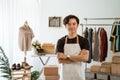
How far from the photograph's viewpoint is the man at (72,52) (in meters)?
2.08

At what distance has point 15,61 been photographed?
4805mm

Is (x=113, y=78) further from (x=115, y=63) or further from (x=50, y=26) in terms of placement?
(x=50, y=26)

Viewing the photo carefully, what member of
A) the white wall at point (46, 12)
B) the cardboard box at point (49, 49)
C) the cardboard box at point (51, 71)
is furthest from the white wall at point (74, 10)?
the cardboard box at point (51, 71)

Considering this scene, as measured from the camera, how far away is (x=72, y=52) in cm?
213

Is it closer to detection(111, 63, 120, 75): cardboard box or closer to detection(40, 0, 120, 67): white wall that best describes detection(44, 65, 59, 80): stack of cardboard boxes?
detection(111, 63, 120, 75): cardboard box

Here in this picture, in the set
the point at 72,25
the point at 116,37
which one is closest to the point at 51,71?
the point at 116,37

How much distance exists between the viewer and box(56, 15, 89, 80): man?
2.08 metres

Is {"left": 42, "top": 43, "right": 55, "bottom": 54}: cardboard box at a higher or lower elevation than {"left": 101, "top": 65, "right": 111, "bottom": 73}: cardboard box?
higher

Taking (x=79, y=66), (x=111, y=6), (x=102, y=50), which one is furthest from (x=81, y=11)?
(x=79, y=66)

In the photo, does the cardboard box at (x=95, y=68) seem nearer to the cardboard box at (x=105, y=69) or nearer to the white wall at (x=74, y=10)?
the cardboard box at (x=105, y=69)

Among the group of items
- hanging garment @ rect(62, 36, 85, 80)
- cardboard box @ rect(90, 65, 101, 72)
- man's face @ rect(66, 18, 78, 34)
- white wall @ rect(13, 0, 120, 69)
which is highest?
white wall @ rect(13, 0, 120, 69)

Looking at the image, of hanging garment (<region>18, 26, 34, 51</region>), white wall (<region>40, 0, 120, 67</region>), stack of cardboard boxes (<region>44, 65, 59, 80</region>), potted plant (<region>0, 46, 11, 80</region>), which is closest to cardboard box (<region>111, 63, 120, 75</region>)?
white wall (<region>40, 0, 120, 67</region>)

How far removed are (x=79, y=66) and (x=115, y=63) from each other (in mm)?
2235

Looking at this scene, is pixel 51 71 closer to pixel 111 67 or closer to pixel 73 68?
pixel 111 67
